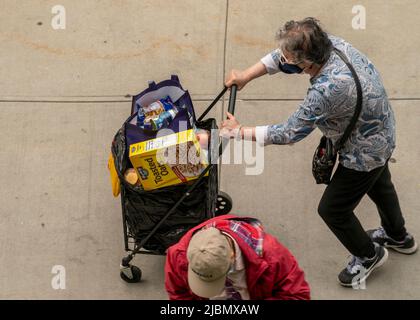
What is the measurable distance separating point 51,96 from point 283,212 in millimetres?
2041

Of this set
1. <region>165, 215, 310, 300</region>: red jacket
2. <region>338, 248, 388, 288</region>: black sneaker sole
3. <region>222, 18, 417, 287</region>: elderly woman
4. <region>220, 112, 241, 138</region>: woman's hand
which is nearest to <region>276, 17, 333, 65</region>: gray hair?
<region>222, 18, 417, 287</region>: elderly woman

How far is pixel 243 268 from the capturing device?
3.31 m

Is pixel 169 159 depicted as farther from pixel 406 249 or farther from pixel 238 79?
pixel 406 249

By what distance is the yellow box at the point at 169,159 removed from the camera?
3.82m

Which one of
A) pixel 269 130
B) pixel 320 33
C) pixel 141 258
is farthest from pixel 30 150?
pixel 320 33

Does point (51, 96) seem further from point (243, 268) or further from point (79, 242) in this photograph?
point (243, 268)

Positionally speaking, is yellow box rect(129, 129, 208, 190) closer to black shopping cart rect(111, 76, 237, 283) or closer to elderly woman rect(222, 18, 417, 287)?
black shopping cart rect(111, 76, 237, 283)

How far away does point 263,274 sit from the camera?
330 centimetres

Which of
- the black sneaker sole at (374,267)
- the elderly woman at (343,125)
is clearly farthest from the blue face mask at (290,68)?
the black sneaker sole at (374,267)

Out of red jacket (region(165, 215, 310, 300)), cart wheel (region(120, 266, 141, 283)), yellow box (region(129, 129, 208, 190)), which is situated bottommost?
cart wheel (region(120, 266, 141, 283))

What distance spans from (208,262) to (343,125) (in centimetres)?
105

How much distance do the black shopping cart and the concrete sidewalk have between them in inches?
16.1

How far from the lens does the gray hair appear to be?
134 inches

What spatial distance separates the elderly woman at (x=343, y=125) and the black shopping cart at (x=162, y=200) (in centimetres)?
32
